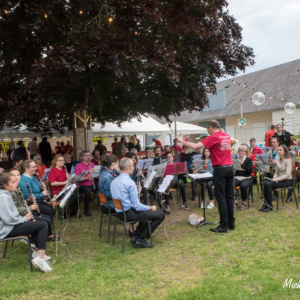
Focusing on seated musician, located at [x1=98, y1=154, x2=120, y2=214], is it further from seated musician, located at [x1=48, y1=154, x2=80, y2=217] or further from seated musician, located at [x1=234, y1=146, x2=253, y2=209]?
seated musician, located at [x1=234, y1=146, x2=253, y2=209]

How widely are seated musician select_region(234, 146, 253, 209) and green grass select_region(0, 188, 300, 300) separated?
132 cm

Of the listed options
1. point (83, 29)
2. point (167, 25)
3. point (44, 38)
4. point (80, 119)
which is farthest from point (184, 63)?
point (80, 119)

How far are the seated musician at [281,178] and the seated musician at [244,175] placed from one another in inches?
18.1

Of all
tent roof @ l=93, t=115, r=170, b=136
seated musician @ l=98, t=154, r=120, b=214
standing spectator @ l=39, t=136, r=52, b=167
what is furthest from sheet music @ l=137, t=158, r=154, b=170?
standing spectator @ l=39, t=136, r=52, b=167

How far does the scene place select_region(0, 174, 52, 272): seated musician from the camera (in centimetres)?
448

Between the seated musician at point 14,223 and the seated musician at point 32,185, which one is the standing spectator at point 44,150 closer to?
the seated musician at point 32,185

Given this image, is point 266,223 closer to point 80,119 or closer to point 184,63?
point 184,63

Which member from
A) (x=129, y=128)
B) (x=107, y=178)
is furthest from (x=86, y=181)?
(x=129, y=128)

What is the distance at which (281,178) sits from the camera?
750cm

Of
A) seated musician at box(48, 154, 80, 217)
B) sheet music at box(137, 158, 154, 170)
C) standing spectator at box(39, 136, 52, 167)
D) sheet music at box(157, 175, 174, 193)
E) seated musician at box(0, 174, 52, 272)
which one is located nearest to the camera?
seated musician at box(0, 174, 52, 272)

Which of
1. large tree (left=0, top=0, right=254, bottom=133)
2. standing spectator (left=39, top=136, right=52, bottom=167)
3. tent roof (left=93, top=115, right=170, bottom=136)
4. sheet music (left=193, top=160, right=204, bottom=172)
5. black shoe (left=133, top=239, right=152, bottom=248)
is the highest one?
large tree (left=0, top=0, right=254, bottom=133)

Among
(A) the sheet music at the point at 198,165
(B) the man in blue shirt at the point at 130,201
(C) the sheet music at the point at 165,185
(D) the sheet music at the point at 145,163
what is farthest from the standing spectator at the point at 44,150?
(B) the man in blue shirt at the point at 130,201

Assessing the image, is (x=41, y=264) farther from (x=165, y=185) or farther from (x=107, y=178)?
(x=165, y=185)

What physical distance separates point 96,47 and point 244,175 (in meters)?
4.72
